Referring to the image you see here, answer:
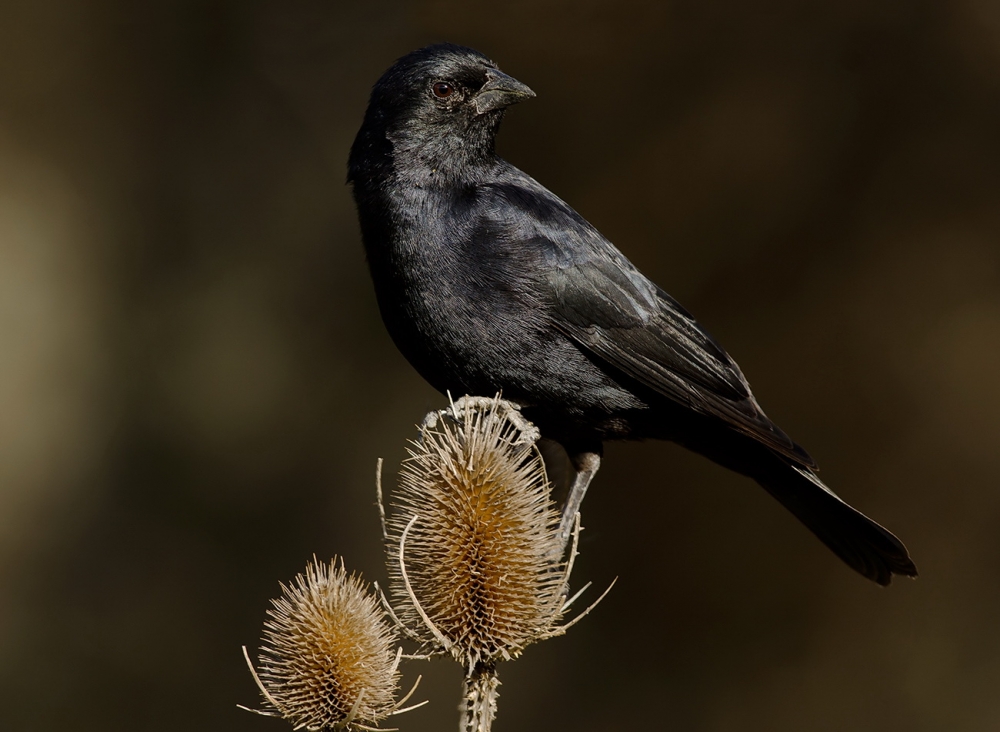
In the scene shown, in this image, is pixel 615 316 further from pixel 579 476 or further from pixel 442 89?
pixel 442 89

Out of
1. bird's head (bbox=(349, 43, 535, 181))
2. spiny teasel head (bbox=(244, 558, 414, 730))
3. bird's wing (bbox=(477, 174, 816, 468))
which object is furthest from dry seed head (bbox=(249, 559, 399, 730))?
bird's head (bbox=(349, 43, 535, 181))

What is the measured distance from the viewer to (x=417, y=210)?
363 centimetres

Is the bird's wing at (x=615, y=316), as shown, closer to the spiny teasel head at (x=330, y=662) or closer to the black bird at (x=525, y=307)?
the black bird at (x=525, y=307)

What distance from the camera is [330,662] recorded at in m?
2.42

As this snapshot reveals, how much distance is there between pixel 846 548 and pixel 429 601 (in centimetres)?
209

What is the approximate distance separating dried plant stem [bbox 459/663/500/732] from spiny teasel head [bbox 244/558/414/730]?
7.2 inches

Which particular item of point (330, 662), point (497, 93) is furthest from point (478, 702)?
point (497, 93)

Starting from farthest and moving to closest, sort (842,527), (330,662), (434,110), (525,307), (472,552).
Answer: (842,527)
(434,110)
(525,307)
(472,552)
(330,662)

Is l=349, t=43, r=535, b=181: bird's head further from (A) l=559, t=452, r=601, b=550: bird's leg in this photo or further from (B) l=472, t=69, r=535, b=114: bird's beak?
(A) l=559, t=452, r=601, b=550: bird's leg

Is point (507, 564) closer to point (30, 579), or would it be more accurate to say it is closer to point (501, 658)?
point (501, 658)

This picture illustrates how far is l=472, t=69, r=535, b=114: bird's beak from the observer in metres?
3.88

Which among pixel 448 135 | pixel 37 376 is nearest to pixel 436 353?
pixel 448 135

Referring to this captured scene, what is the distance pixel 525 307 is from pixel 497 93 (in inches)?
36.4

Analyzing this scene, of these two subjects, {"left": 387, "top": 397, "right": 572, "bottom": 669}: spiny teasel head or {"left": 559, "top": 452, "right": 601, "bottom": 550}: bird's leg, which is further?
{"left": 559, "top": 452, "right": 601, "bottom": 550}: bird's leg
